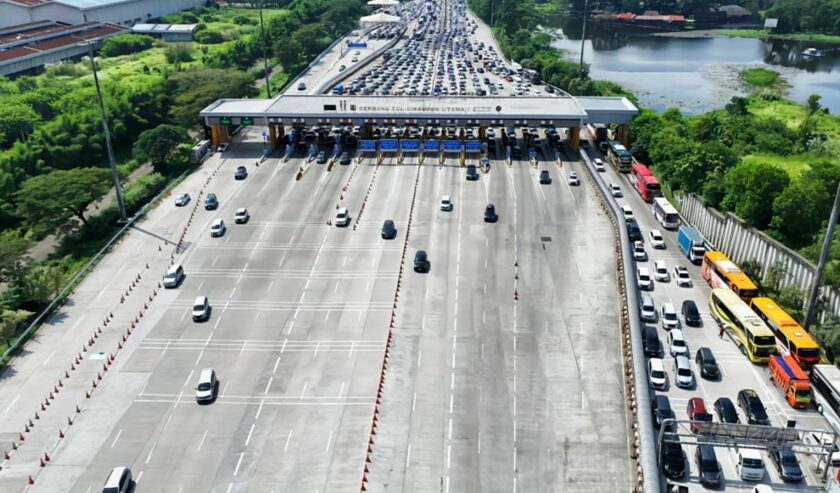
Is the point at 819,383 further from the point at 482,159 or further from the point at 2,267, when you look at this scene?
the point at 2,267

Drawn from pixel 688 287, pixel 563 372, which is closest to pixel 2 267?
pixel 563 372

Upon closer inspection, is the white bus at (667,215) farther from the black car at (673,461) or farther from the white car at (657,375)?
the black car at (673,461)

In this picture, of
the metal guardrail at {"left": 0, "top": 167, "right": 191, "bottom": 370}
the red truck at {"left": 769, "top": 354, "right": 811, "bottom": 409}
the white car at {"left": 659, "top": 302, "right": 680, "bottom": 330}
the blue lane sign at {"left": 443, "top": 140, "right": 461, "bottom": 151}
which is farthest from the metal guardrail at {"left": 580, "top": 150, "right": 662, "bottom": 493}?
the metal guardrail at {"left": 0, "top": 167, "right": 191, "bottom": 370}

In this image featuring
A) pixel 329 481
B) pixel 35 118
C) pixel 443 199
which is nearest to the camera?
pixel 329 481

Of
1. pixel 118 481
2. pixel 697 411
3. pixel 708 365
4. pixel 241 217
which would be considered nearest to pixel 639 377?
pixel 697 411

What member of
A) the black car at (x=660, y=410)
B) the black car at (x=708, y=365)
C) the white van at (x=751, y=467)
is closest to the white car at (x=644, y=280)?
the black car at (x=708, y=365)

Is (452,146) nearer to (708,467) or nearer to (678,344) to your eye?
(678,344)
